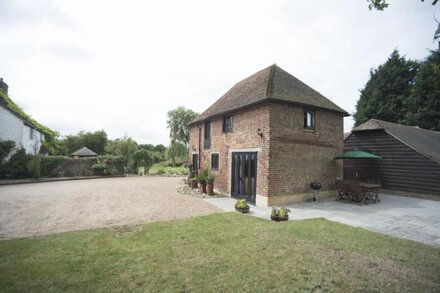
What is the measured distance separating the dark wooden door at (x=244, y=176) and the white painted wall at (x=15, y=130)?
22.8 meters

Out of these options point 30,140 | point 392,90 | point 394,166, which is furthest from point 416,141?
point 30,140

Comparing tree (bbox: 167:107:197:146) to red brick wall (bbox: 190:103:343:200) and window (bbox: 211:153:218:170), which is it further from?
red brick wall (bbox: 190:103:343:200)

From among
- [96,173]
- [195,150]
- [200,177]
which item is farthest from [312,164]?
[96,173]

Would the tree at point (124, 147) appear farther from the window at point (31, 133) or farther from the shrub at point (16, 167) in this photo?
the shrub at point (16, 167)

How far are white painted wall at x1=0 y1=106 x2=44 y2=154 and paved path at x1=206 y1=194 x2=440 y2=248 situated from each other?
23094 mm

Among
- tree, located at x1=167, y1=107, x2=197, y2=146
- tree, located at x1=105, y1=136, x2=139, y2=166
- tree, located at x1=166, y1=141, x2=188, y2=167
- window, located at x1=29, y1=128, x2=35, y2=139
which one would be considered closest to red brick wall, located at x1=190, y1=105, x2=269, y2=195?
tree, located at x1=105, y1=136, x2=139, y2=166

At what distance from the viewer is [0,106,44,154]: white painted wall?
812 inches

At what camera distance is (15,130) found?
21844 mm

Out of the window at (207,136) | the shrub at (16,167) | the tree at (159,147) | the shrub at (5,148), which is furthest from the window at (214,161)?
the tree at (159,147)

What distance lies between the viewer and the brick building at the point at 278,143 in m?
9.98

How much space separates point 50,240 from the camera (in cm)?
536

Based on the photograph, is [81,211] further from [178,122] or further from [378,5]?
[178,122]

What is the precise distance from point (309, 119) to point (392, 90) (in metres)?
25.6

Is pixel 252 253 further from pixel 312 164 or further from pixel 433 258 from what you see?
pixel 312 164
